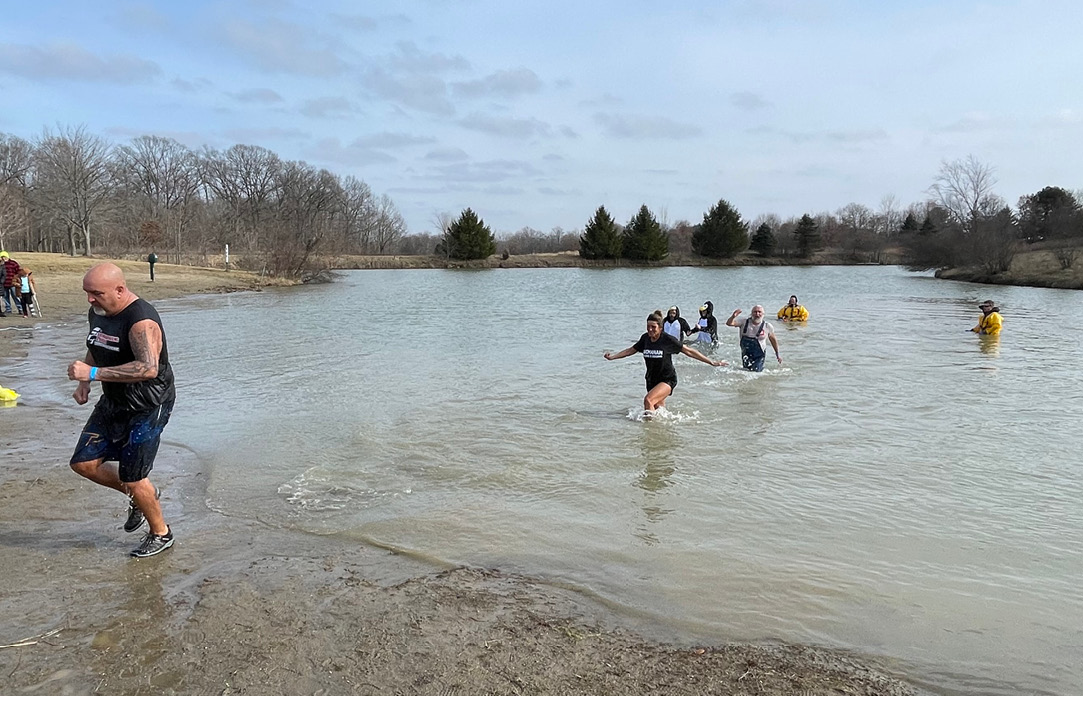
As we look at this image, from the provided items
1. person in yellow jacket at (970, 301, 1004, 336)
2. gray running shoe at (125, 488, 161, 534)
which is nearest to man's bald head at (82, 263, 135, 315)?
gray running shoe at (125, 488, 161, 534)

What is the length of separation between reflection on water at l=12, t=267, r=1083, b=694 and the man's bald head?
7.45 ft

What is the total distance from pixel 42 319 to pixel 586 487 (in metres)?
20.5

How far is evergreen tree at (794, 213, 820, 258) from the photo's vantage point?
90.4m

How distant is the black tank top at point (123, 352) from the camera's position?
4582 mm

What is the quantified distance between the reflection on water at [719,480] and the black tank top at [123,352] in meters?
1.74

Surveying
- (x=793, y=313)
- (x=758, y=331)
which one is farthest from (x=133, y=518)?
(x=793, y=313)

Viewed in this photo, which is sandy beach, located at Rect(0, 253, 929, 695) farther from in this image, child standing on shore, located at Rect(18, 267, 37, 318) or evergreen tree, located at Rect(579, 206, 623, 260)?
evergreen tree, located at Rect(579, 206, 623, 260)

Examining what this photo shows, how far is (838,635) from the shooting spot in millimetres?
4332

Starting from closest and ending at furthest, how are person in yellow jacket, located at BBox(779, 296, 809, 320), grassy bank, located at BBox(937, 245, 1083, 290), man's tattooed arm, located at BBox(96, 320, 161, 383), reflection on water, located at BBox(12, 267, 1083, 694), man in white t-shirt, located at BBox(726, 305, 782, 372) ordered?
man's tattooed arm, located at BBox(96, 320, 161, 383) < reflection on water, located at BBox(12, 267, 1083, 694) < man in white t-shirt, located at BBox(726, 305, 782, 372) < person in yellow jacket, located at BBox(779, 296, 809, 320) < grassy bank, located at BBox(937, 245, 1083, 290)

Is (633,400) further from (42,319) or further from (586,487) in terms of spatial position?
(42,319)

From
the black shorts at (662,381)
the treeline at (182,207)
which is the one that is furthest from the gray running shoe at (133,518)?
the treeline at (182,207)

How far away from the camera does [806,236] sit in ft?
298

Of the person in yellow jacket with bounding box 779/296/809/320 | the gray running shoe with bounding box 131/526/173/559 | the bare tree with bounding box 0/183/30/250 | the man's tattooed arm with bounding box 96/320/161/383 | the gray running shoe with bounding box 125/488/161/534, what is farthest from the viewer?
the bare tree with bounding box 0/183/30/250

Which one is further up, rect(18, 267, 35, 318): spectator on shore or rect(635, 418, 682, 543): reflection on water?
rect(18, 267, 35, 318): spectator on shore
